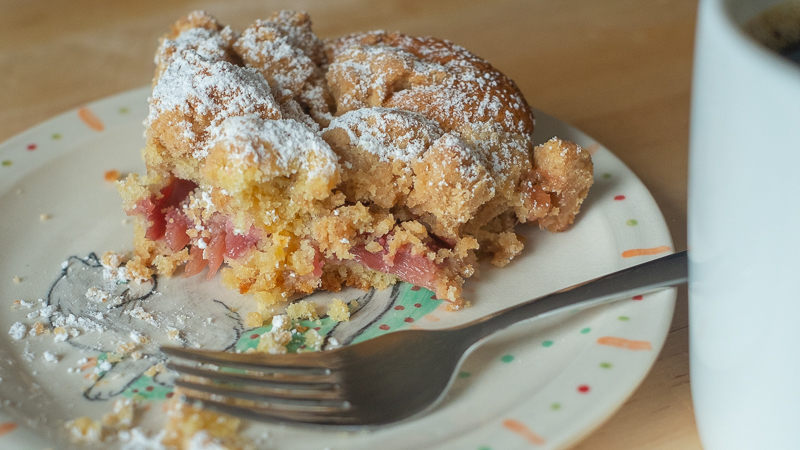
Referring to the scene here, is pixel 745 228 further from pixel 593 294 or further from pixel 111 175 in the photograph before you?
pixel 111 175

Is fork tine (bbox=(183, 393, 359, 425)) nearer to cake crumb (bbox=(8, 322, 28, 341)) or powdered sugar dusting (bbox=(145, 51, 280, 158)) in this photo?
cake crumb (bbox=(8, 322, 28, 341))

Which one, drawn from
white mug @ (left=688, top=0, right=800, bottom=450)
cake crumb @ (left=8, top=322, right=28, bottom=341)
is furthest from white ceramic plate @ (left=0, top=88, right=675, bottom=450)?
white mug @ (left=688, top=0, right=800, bottom=450)

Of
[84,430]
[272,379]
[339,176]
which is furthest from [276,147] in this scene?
[84,430]

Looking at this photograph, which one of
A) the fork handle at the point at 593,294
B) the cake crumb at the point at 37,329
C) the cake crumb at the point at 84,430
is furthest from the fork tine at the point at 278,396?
the cake crumb at the point at 37,329

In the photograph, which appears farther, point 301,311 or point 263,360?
point 301,311

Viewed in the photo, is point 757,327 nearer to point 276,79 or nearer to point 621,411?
point 621,411
